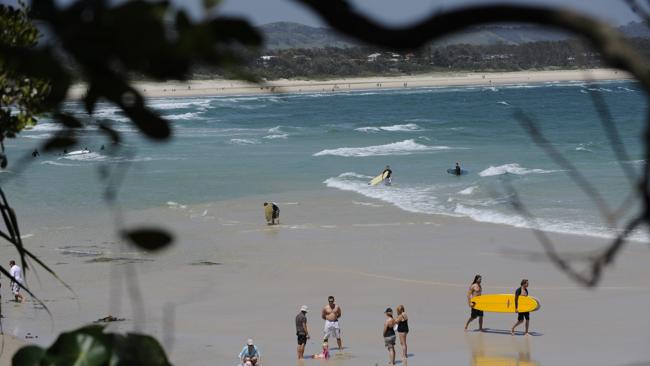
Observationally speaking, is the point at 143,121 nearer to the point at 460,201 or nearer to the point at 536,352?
the point at 536,352

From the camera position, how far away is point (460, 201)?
31.2 metres

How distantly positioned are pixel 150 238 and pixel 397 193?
105ft

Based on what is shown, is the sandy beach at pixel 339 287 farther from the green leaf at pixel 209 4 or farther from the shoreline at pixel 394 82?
the shoreline at pixel 394 82

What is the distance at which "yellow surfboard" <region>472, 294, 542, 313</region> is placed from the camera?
16812 millimetres

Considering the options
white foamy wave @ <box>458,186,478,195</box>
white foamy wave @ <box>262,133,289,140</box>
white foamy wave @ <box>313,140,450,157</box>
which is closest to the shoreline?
white foamy wave @ <box>262,133,289,140</box>

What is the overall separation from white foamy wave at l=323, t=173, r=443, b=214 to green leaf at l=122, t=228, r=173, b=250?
27.8 m

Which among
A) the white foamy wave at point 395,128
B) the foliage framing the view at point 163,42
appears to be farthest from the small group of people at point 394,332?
the white foamy wave at point 395,128

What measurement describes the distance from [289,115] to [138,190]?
A: 54.3 m

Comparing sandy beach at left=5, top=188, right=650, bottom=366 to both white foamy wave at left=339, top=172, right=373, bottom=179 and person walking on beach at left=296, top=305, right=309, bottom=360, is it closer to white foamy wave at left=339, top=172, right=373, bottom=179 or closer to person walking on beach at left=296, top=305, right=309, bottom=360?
person walking on beach at left=296, top=305, right=309, bottom=360

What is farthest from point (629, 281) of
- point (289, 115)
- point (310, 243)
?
point (289, 115)

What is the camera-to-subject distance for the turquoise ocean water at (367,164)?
30.7 m

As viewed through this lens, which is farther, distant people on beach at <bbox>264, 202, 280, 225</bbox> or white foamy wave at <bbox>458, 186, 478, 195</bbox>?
white foamy wave at <bbox>458, 186, 478, 195</bbox>

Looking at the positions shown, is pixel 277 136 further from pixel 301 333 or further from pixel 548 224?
pixel 301 333

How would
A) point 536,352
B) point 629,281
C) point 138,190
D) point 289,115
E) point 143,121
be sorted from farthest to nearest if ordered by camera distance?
1. point 289,115
2. point 138,190
3. point 629,281
4. point 536,352
5. point 143,121
